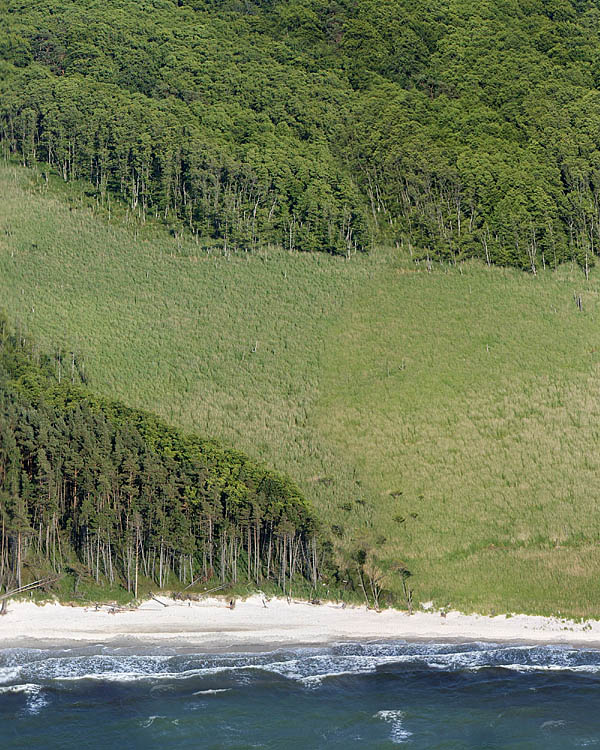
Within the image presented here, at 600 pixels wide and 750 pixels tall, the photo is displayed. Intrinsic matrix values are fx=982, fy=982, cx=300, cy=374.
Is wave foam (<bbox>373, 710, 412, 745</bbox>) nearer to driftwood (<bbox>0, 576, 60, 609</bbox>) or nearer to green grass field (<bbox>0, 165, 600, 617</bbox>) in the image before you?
green grass field (<bbox>0, 165, 600, 617</bbox>)

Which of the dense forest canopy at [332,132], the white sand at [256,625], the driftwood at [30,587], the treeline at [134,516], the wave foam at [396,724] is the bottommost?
the wave foam at [396,724]

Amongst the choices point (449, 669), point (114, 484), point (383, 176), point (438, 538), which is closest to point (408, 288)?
point (383, 176)

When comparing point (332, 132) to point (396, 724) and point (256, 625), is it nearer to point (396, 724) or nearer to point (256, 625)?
point (256, 625)

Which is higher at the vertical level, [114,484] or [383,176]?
[383,176]

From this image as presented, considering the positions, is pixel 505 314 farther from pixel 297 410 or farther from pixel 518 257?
pixel 297 410

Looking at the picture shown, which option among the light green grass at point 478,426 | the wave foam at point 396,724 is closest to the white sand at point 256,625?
the light green grass at point 478,426

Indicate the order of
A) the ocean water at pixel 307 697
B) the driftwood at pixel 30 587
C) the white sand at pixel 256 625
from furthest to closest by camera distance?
the driftwood at pixel 30 587 → the white sand at pixel 256 625 → the ocean water at pixel 307 697

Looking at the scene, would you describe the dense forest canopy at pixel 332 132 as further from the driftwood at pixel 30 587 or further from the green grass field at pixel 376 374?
the driftwood at pixel 30 587
